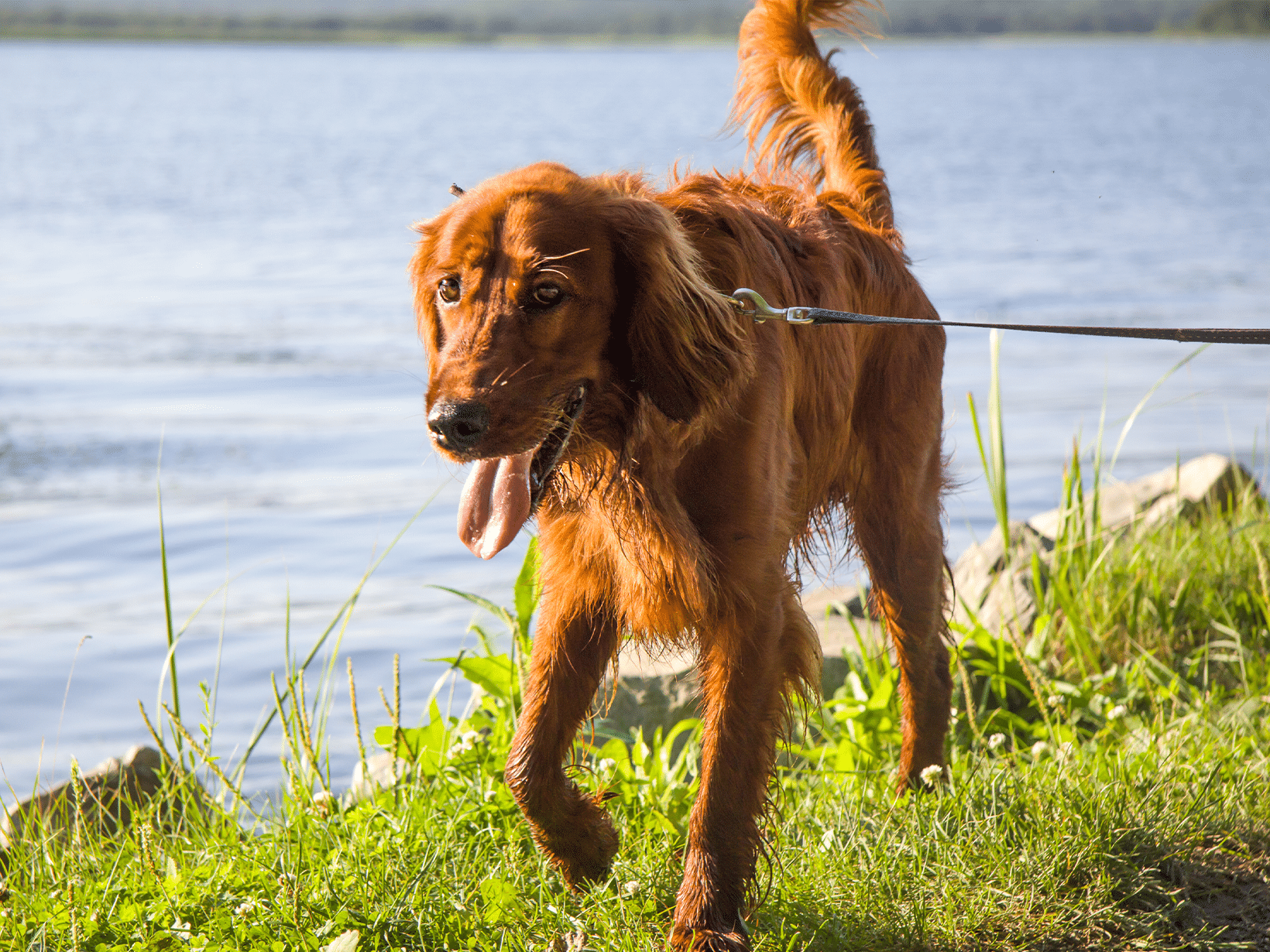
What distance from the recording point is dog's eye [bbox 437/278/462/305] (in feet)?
8.13

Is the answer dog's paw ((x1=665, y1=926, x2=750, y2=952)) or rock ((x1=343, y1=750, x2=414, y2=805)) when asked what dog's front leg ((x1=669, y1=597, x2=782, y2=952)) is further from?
rock ((x1=343, y1=750, x2=414, y2=805))

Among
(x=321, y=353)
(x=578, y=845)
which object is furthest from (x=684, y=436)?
(x=321, y=353)

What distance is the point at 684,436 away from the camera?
8.45 feet

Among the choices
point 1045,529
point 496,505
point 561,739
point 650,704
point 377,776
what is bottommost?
point 377,776

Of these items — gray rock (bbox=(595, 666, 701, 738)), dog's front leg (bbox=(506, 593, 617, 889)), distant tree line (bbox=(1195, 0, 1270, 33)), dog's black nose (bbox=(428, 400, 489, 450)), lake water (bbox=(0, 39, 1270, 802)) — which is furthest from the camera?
distant tree line (bbox=(1195, 0, 1270, 33))

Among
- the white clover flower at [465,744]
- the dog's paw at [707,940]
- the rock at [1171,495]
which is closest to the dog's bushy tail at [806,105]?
the white clover flower at [465,744]

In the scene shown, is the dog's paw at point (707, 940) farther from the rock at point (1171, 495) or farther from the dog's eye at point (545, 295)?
the rock at point (1171, 495)

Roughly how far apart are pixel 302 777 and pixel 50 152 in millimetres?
24529

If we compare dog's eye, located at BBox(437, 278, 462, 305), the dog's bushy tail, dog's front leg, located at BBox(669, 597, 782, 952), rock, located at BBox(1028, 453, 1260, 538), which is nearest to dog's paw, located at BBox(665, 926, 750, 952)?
dog's front leg, located at BBox(669, 597, 782, 952)

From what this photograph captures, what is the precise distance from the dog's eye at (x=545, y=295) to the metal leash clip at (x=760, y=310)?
0.43 m

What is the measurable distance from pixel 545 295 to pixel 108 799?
8.64 feet

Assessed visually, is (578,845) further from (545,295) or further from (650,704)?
(650,704)

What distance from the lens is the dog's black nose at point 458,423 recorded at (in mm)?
2262

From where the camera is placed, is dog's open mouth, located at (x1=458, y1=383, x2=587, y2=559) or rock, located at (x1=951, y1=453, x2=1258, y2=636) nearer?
dog's open mouth, located at (x1=458, y1=383, x2=587, y2=559)
